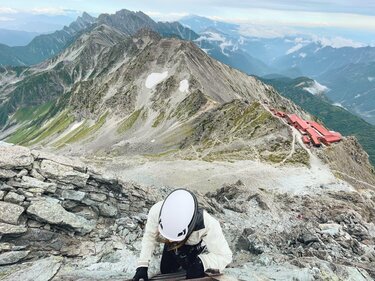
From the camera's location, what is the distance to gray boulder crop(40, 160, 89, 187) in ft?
70.0

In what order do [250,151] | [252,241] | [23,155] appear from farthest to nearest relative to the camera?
[250,151], [252,241], [23,155]

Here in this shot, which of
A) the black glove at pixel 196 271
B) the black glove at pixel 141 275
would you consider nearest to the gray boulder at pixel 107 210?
the black glove at pixel 141 275

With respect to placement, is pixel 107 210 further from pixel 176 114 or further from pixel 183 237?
pixel 176 114

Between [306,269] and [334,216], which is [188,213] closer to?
[306,269]

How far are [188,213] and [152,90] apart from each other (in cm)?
13606

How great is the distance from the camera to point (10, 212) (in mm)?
18172

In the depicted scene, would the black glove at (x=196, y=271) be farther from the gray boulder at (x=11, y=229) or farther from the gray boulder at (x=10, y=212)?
the gray boulder at (x=10, y=212)

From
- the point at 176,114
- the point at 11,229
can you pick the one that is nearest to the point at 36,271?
the point at 11,229

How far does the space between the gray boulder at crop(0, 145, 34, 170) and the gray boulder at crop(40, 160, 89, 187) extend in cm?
95

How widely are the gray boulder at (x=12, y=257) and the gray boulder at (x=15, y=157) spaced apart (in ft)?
15.6

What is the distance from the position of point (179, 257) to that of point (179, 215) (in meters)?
2.75

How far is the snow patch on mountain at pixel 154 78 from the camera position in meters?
146

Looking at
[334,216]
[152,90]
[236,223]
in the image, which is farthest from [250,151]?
[152,90]

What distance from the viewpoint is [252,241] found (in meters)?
22.6
